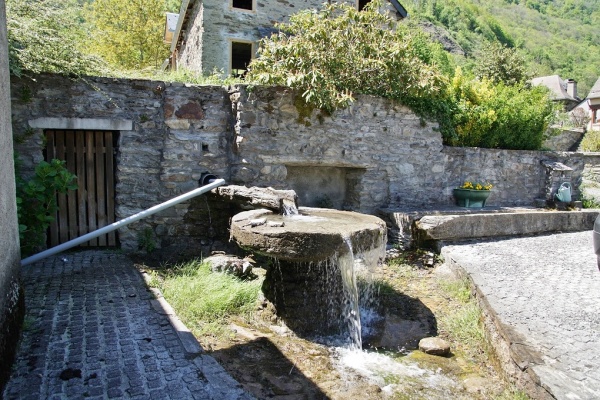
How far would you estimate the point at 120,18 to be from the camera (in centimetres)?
1878

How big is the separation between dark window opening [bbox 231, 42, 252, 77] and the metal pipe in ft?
27.8

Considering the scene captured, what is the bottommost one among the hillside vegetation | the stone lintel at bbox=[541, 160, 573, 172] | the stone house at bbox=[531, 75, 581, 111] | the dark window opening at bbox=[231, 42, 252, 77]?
the stone lintel at bbox=[541, 160, 573, 172]

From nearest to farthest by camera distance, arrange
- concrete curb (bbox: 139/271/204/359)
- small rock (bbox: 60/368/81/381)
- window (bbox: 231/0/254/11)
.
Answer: small rock (bbox: 60/368/81/381), concrete curb (bbox: 139/271/204/359), window (bbox: 231/0/254/11)

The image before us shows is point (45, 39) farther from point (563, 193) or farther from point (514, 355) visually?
point (563, 193)

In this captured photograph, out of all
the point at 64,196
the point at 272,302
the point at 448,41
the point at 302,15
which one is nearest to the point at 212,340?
the point at 272,302

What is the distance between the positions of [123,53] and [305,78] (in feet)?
50.9

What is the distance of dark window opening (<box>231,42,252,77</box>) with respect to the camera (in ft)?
44.1

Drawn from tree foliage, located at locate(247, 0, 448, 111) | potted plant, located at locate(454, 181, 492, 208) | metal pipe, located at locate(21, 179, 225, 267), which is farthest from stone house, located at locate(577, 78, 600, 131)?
metal pipe, located at locate(21, 179, 225, 267)

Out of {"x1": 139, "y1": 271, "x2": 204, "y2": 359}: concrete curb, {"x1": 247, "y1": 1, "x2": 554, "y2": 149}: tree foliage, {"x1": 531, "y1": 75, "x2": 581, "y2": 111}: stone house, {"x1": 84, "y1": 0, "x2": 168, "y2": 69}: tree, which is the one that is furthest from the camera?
{"x1": 531, "y1": 75, "x2": 581, "y2": 111}: stone house

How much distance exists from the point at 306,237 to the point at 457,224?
3.64 meters

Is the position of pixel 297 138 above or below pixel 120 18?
below

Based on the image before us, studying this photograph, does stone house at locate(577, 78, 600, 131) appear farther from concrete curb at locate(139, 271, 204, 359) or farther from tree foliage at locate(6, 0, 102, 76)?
concrete curb at locate(139, 271, 204, 359)

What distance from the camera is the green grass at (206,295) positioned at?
4008 mm

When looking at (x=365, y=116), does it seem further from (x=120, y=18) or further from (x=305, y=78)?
(x=120, y=18)
